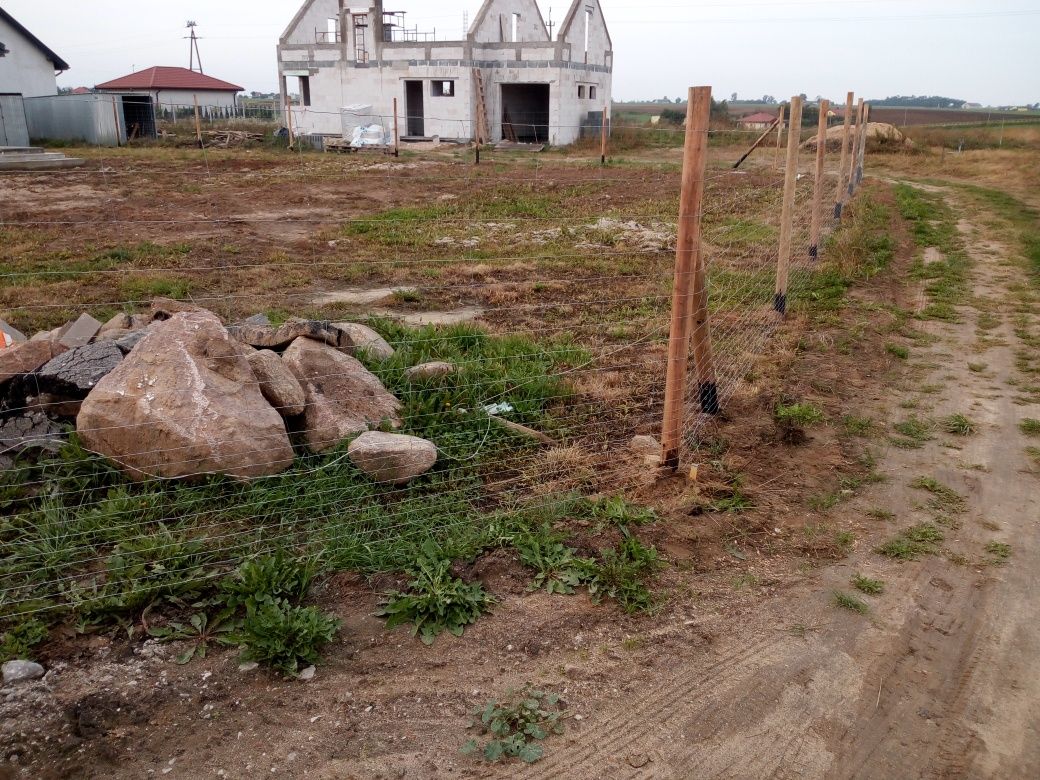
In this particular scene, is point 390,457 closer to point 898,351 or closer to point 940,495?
point 940,495

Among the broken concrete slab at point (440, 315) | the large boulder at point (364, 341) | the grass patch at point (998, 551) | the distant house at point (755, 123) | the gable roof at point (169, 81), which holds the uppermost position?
the gable roof at point (169, 81)

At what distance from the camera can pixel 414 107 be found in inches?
1535

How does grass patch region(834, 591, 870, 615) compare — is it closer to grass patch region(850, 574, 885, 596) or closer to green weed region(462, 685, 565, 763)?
grass patch region(850, 574, 885, 596)

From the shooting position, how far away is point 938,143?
116 ft

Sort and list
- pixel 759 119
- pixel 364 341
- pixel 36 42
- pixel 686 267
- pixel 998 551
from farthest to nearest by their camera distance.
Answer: pixel 759 119
pixel 36 42
pixel 364 341
pixel 686 267
pixel 998 551

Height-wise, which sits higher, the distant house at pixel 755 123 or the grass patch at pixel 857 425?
the distant house at pixel 755 123

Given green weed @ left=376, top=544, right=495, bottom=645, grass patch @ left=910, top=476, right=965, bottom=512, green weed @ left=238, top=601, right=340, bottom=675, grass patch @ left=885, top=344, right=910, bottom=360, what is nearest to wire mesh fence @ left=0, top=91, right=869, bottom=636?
green weed @ left=376, top=544, right=495, bottom=645

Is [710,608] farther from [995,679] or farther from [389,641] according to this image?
[389,641]

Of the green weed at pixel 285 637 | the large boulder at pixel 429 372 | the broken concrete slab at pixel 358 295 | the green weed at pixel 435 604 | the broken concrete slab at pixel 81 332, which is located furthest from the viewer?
the broken concrete slab at pixel 358 295

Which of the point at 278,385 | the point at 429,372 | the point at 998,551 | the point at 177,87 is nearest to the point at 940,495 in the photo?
the point at 998,551

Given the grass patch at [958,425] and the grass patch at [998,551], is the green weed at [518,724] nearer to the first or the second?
the grass patch at [998,551]

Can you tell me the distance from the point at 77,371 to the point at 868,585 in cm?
452

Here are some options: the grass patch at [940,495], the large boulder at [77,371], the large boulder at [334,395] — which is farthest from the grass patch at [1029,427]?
the large boulder at [77,371]

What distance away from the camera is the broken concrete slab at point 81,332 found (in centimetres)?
558
